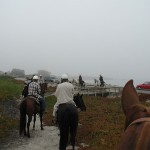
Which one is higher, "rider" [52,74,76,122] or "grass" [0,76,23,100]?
"rider" [52,74,76,122]

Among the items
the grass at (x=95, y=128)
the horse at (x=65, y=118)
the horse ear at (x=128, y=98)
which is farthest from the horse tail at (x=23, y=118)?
the horse ear at (x=128, y=98)

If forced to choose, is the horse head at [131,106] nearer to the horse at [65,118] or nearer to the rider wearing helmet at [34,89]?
the horse at [65,118]

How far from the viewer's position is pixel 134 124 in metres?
1.52

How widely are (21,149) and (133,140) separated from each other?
32.0ft

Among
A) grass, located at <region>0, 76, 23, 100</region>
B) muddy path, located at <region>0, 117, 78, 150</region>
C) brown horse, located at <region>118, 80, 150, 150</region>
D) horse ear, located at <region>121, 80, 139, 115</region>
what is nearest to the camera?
brown horse, located at <region>118, 80, 150, 150</region>

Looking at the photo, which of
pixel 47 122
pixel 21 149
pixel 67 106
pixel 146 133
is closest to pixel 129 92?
pixel 146 133

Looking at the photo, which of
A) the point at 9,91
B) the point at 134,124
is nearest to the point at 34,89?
the point at 134,124

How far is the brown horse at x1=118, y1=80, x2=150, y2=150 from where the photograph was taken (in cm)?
137

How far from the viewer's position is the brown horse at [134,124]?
1.37 meters

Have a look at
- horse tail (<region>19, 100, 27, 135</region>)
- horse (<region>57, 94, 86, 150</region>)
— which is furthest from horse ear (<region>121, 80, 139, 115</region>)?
horse tail (<region>19, 100, 27, 135</region>)

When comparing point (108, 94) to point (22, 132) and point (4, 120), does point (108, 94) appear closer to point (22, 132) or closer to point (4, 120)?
point (4, 120)

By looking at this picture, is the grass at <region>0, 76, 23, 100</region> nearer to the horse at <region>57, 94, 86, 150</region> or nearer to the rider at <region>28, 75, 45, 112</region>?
the rider at <region>28, 75, 45, 112</region>

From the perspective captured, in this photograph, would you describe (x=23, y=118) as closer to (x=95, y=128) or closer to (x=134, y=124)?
(x=95, y=128)

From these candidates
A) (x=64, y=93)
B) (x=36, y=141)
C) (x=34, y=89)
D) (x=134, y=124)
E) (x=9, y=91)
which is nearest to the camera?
(x=134, y=124)
